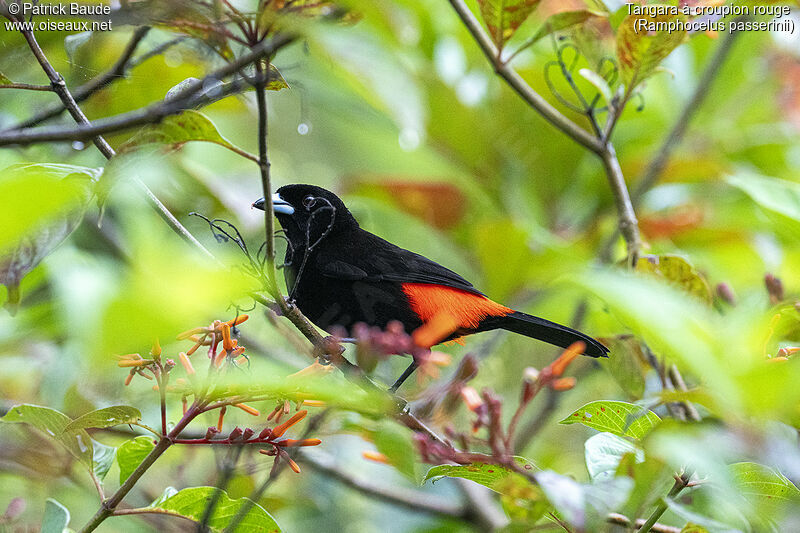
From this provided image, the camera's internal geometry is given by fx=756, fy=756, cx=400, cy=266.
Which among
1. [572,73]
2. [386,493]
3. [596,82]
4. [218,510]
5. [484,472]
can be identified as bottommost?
[386,493]

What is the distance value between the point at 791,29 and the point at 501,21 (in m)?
1.71

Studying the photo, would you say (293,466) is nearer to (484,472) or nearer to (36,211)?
(484,472)

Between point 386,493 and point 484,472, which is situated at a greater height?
point 484,472

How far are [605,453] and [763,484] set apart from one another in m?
0.33

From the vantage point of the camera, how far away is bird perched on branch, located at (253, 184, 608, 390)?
2221mm

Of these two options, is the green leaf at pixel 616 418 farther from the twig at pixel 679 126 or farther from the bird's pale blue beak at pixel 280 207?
the twig at pixel 679 126

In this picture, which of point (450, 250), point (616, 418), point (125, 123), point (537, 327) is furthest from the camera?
point (450, 250)

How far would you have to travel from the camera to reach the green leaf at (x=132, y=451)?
162cm

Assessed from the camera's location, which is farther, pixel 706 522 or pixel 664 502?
pixel 664 502

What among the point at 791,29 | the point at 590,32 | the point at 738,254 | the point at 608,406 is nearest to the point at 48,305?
the point at 608,406

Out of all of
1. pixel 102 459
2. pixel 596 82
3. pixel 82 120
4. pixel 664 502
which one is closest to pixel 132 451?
pixel 102 459

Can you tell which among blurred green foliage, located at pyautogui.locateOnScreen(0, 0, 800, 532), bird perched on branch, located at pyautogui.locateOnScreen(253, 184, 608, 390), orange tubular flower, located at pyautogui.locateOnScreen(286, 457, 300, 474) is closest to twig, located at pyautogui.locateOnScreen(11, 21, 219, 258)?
blurred green foliage, located at pyautogui.locateOnScreen(0, 0, 800, 532)

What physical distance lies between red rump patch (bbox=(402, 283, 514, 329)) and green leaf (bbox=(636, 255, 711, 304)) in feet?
1.42

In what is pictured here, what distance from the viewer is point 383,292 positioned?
2273 millimetres
